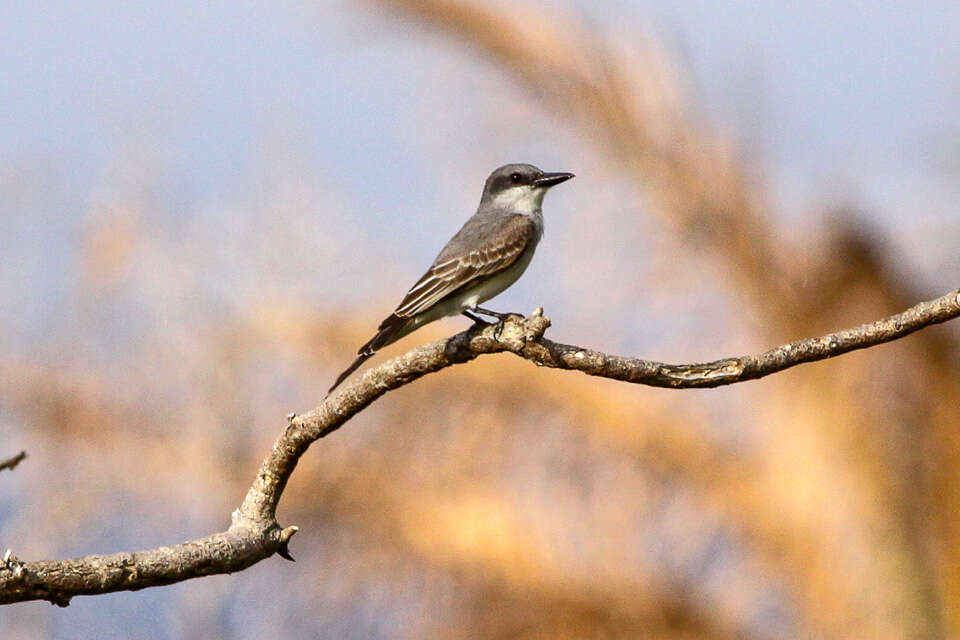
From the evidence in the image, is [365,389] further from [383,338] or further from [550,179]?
[550,179]

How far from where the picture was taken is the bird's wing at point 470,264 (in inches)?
273

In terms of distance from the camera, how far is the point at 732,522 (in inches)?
469

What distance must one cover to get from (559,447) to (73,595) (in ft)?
27.9

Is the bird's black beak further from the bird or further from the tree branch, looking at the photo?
the tree branch

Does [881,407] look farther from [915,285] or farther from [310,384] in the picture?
[310,384]

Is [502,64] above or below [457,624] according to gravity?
above

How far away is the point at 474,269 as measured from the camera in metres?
7.12

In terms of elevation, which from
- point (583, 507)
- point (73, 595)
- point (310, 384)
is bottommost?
point (73, 595)

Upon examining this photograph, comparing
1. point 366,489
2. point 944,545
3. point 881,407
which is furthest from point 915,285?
point 366,489

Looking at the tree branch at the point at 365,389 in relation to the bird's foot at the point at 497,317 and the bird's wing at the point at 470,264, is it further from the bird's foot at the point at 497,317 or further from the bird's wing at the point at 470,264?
the bird's wing at the point at 470,264

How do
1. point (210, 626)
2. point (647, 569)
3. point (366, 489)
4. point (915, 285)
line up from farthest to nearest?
1. point (210, 626)
2. point (366, 489)
3. point (647, 569)
4. point (915, 285)

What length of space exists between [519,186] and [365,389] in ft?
13.1

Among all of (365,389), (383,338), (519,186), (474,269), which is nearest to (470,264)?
(474,269)

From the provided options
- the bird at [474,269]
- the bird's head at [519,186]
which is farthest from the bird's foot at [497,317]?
the bird's head at [519,186]
